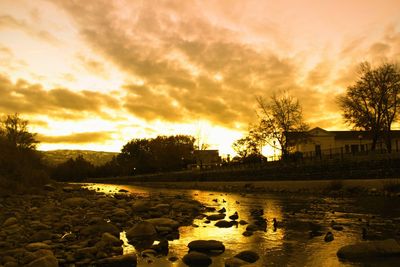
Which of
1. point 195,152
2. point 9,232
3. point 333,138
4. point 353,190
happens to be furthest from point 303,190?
point 195,152

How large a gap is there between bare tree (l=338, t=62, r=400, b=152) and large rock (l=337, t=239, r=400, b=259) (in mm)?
41387

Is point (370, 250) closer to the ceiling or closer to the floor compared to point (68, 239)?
closer to the ceiling

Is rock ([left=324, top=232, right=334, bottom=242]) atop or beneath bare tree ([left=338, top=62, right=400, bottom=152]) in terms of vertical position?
beneath

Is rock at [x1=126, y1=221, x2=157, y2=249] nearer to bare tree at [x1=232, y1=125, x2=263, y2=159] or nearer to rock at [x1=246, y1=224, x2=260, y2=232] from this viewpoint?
rock at [x1=246, y1=224, x2=260, y2=232]

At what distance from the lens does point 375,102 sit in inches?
1788

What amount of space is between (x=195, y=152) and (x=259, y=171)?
58.8 meters

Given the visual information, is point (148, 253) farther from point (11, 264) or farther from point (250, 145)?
point (250, 145)

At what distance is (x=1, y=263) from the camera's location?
6719 mm

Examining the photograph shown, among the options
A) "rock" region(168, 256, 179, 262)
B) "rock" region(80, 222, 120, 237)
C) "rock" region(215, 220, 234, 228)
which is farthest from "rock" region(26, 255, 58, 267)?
"rock" region(215, 220, 234, 228)

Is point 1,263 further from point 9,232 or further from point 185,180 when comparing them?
point 185,180

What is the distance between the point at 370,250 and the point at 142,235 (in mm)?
5515

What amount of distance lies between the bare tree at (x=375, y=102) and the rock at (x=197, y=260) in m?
43.4

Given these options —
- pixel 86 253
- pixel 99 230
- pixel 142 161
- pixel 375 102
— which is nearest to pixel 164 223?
pixel 99 230

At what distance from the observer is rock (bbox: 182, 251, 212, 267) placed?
6941 mm
